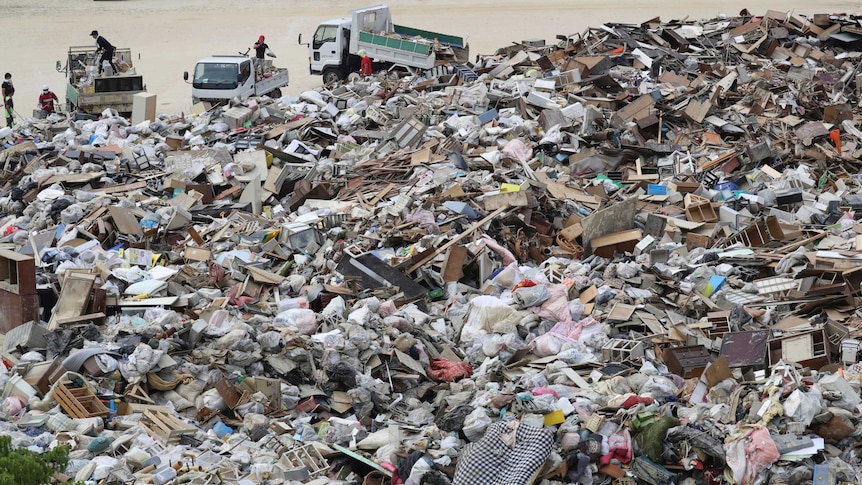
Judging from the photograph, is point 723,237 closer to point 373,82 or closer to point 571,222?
point 571,222

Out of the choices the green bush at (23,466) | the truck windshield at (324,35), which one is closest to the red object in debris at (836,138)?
the truck windshield at (324,35)

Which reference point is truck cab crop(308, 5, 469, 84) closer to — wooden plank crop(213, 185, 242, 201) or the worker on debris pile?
the worker on debris pile

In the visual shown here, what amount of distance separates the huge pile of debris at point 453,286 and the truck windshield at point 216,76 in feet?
5.19

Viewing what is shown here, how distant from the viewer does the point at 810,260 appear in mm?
10359

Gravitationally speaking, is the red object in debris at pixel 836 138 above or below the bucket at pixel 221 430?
above

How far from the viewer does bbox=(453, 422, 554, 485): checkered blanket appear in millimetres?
6984

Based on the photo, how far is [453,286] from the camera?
10.7 metres

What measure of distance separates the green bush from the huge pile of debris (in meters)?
0.76

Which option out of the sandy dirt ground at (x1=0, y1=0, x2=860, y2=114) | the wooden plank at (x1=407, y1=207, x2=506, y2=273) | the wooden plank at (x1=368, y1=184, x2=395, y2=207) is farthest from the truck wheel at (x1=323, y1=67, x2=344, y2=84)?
the wooden plank at (x1=407, y1=207, x2=506, y2=273)

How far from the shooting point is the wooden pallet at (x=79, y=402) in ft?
25.0

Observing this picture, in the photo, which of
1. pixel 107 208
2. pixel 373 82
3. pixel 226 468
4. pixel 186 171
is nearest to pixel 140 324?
pixel 226 468

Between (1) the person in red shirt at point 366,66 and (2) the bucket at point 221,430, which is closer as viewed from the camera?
(2) the bucket at point 221,430

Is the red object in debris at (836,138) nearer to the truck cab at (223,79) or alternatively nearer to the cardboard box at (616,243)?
the cardboard box at (616,243)

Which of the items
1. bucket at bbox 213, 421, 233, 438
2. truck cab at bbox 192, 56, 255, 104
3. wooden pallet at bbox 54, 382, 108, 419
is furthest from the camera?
truck cab at bbox 192, 56, 255, 104
